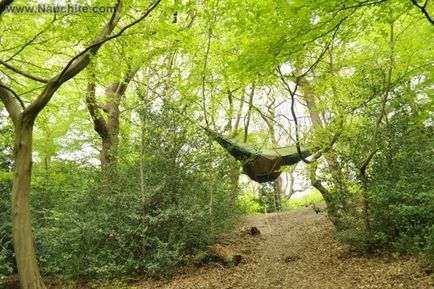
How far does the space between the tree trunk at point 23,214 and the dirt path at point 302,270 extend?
1.48 meters

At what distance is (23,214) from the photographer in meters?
4.43

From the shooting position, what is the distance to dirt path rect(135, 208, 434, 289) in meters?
3.80

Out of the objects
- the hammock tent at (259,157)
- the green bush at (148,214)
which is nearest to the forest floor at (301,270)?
the green bush at (148,214)

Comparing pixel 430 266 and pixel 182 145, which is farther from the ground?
pixel 182 145

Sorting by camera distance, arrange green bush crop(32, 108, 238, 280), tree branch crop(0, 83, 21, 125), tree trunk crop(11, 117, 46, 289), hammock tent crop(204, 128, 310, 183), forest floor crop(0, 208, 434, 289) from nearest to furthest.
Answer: forest floor crop(0, 208, 434, 289), tree trunk crop(11, 117, 46, 289), tree branch crop(0, 83, 21, 125), green bush crop(32, 108, 238, 280), hammock tent crop(204, 128, 310, 183)

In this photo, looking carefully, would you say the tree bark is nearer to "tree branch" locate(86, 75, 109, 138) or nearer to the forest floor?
"tree branch" locate(86, 75, 109, 138)

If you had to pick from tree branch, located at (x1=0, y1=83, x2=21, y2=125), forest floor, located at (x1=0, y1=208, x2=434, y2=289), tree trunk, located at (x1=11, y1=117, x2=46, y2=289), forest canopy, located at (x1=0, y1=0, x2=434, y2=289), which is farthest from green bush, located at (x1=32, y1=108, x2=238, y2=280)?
tree branch, located at (x1=0, y1=83, x2=21, y2=125)

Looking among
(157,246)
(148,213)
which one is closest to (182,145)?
(148,213)

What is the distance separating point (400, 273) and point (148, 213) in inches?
146

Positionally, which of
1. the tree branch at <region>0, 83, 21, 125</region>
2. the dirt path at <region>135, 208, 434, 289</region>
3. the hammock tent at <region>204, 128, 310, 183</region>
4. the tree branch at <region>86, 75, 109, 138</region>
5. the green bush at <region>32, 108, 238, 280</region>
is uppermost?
the tree branch at <region>86, 75, 109, 138</region>

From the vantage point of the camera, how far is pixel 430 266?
141 inches

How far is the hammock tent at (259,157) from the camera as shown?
623 cm

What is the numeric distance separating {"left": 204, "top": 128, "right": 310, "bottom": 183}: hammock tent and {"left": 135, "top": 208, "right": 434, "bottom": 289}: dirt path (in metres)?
1.45

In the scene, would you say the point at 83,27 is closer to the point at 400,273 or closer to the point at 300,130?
Answer: the point at 300,130
